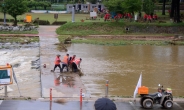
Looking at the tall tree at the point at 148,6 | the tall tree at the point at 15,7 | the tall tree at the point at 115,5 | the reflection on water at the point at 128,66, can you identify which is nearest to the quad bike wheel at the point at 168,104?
the reflection on water at the point at 128,66

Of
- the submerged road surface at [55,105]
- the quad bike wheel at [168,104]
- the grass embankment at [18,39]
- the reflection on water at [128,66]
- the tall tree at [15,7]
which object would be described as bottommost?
the reflection on water at [128,66]

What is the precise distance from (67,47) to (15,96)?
19.3m

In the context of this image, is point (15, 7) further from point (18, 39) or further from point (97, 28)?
point (97, 28)

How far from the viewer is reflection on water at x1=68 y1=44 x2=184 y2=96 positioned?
20.8m

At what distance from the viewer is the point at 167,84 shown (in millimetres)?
21469

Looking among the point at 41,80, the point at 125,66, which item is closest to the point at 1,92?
the point at 41,80

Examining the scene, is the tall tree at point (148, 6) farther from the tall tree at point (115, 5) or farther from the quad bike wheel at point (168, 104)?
the quad bike wheel at point (168, 104)

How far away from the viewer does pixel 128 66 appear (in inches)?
1067

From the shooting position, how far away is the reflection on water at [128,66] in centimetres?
2080

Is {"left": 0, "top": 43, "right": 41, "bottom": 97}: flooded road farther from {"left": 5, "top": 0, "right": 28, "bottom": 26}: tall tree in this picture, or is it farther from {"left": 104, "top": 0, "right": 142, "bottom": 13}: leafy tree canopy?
{"left": 104, "top": 0, "right": 142, "bottom": 13}: leafy tree canopy

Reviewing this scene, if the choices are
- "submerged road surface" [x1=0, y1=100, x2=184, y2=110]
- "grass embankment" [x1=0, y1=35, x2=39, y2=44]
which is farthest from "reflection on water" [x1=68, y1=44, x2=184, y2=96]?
"grass embankment" [x1=0, y1=35, x2=39, y2=44]

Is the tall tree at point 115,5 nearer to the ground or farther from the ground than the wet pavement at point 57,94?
farther from the ground

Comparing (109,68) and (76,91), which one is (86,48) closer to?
(109,68)

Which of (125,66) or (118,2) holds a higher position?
(118,2)
